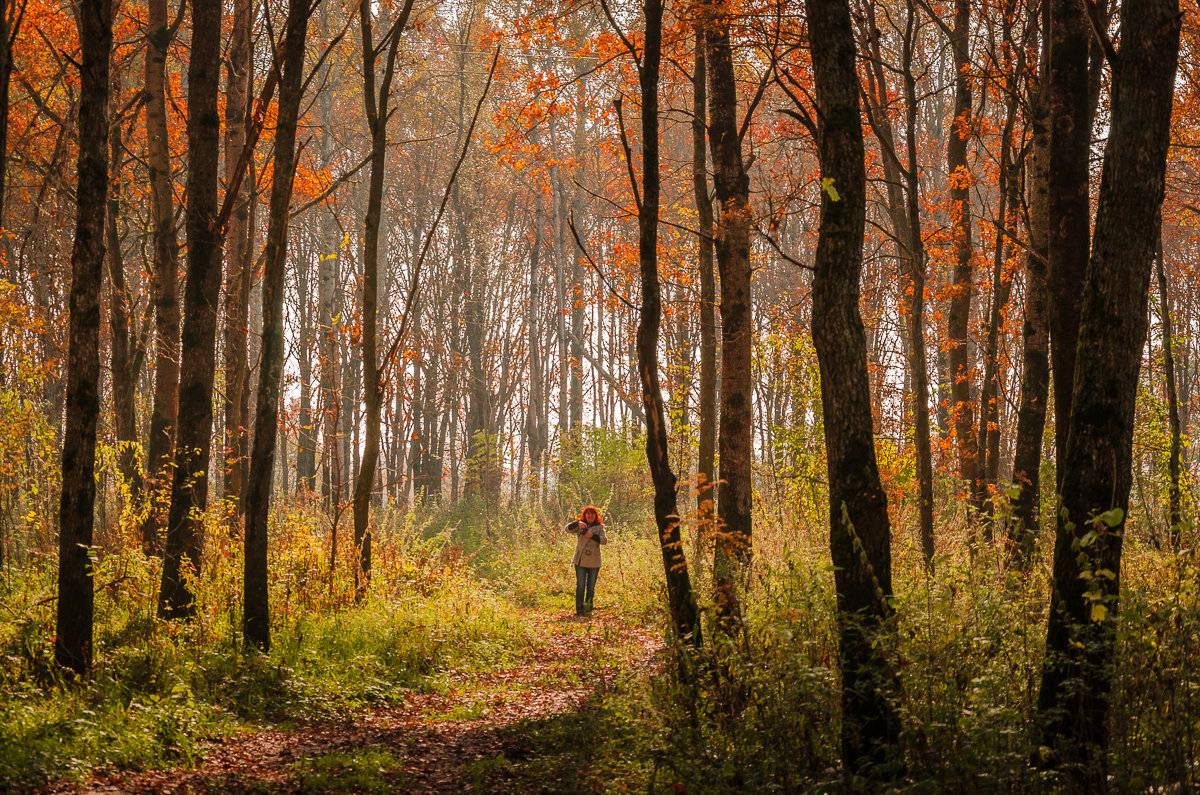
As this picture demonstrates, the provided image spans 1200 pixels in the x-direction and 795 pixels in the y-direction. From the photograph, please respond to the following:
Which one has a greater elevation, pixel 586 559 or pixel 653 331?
pixel 653 331

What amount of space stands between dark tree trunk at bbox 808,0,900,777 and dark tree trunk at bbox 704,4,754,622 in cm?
357

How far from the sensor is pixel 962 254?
12500mm

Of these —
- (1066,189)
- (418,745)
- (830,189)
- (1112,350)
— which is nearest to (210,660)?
(418,745)

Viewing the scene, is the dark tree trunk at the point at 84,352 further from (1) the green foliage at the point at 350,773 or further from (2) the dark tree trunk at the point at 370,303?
(2) the dark tree trunk at the point at 370,303

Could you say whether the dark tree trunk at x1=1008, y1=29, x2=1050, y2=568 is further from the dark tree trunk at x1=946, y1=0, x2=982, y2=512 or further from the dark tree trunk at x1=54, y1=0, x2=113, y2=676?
the dark tree trunk at x1=54, y1=0, x2=113, y2=676

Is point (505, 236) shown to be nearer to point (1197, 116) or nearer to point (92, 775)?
point (1197, 116)

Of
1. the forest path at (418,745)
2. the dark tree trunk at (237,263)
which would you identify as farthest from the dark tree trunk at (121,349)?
the forest path at (418,745)

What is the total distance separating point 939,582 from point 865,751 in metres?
1.66

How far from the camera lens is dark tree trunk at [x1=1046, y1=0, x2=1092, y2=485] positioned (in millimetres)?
6785

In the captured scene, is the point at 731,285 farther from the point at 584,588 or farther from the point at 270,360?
the point at 584,588

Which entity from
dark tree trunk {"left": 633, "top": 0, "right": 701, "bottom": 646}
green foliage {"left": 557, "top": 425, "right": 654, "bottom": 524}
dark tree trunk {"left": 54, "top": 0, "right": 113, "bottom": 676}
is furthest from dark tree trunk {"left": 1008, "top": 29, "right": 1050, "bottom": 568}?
green foliage {"left": 557, "top": 425, "right": 654, "bottom": 524}

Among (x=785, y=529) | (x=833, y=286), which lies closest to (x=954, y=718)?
(x=833, y=286)

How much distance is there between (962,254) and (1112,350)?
893 cm

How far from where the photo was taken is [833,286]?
4.72m
